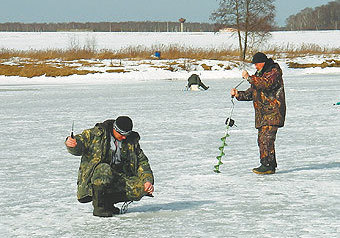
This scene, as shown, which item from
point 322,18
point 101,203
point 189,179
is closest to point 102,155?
point 101,203

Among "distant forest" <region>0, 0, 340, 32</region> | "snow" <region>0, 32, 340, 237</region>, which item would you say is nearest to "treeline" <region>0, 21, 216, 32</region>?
"distant forest" <region>0, 0, 340, 32</region>

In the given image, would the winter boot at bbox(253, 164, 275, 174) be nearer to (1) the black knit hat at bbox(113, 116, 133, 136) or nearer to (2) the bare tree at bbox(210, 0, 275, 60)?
(1) the black knit hat at bbox(113, 116, 133, 136)

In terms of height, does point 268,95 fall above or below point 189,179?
above

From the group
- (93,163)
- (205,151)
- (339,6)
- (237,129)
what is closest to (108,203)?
(93,163)

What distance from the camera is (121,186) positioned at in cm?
555

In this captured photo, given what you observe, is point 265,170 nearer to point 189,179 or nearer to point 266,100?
point 266,100

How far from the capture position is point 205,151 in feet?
32.9

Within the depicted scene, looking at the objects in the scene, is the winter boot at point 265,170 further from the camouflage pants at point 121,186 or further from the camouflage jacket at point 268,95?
the camouflage pants at point 121,186

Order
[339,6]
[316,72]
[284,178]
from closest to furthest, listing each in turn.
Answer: [284,178] < [316,72] < [339,6]

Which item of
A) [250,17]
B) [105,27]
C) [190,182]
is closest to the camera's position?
[190,182]

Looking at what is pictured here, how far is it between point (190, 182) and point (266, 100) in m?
1.42

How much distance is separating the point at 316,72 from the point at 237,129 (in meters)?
30.5

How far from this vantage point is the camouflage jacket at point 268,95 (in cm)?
773

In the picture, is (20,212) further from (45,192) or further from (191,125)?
(191,125)
